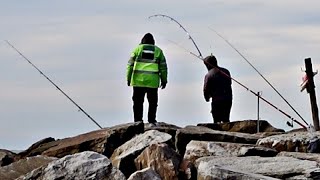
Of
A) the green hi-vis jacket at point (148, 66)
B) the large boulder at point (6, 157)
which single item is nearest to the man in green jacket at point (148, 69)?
the green hi-vis jacket at point (148, 66)

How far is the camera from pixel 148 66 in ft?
50.1

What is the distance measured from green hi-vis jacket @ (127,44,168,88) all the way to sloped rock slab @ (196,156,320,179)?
15.2 feet

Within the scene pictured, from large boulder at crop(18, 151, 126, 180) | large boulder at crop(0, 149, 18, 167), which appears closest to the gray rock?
large boulder at crop(18, 151, 126, 180)

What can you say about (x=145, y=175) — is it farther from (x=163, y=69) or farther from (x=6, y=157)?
(x=163, y=69)

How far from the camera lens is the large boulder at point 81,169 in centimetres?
1074

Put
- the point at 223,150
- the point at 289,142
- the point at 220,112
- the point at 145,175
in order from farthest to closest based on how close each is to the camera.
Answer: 1. the point at 220,112
2. the point at 289,142
3. the point at 223,150
4. the point at 145,175

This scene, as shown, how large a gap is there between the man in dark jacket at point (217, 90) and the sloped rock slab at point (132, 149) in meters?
4.60

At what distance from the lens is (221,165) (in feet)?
33.7

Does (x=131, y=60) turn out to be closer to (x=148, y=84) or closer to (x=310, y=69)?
(x=148, y=84)

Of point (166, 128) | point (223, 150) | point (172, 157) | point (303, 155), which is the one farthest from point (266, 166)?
point (166, 128)

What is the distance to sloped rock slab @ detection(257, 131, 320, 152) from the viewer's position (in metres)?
11.7

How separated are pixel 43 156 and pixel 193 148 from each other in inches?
83.8

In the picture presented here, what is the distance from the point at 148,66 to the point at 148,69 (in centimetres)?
5

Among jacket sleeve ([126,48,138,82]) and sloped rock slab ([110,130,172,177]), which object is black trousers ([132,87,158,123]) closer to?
jacket sleeve ([126,48,138,82])
